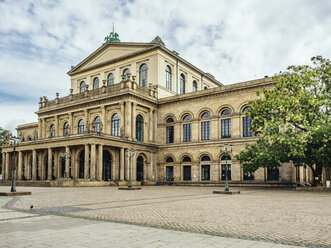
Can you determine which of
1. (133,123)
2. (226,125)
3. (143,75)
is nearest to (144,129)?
(133,123)

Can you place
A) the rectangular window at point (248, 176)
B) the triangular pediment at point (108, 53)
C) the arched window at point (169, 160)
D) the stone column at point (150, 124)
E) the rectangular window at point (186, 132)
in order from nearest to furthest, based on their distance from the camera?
1. the rectangular window at point (248, 176)
2. the rectangular window at point (186, 132)
3. the arched window at point (169, 160)
4. the stone column at point (150, 124)
5. the triangular pediment at point (108, 53)

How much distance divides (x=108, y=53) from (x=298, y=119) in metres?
35.8

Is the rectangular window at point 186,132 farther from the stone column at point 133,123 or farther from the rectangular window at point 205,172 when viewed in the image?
the stone column at point 133,123

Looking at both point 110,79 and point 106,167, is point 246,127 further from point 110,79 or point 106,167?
point 110,79

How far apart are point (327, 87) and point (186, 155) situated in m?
21.2

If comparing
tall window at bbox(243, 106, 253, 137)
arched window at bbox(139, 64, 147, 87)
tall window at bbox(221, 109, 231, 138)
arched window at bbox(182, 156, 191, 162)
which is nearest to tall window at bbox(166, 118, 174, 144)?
arched window at bbox(182, 156, 191, 162)

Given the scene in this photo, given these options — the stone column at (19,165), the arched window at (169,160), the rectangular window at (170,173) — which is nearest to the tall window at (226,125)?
the arched window at (169,160)

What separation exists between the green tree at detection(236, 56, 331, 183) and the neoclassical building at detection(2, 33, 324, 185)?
9.25 m

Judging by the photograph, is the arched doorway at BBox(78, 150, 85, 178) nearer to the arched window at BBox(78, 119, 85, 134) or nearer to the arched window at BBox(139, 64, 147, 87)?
the arched window at BBox(78, 119, 85, 134)

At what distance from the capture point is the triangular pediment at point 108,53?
173 ft

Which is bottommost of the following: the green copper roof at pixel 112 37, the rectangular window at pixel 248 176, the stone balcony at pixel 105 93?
the rectangular window at pixel 248 176

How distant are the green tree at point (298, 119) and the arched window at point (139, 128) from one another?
62.9 ft

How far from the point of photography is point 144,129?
158ft

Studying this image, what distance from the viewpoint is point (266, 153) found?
1158 inches
